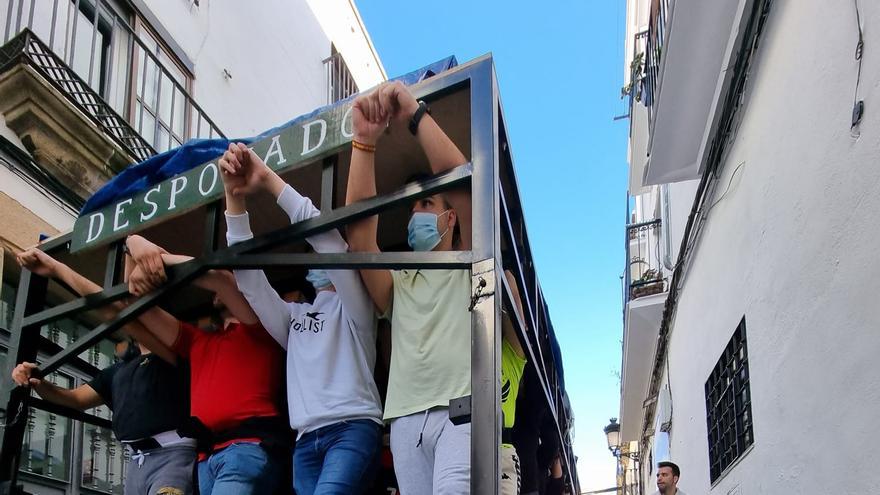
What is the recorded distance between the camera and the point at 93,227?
11.5 ft

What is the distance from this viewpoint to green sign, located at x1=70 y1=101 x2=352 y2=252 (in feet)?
9.71

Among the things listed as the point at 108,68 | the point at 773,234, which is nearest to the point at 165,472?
the point at 773,234

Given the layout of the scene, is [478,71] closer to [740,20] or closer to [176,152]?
[176,152]

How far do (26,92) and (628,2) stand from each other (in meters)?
11.1

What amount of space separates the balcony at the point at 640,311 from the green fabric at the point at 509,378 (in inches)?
267

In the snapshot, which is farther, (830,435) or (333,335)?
(830,435)

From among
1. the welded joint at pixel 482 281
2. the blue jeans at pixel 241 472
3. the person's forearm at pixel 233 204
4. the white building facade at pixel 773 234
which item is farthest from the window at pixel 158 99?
the welded joint at pixel 482 281

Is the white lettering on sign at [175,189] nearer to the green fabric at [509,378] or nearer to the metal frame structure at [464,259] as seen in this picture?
the metal frame structure at [464,259]

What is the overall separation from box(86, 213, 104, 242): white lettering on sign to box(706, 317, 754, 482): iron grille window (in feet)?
13.0

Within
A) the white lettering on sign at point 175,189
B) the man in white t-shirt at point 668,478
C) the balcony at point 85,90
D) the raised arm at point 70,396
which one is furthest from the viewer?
the man in white t-shirt at point 668,478

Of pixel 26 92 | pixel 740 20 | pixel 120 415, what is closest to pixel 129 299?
pixel 120 415

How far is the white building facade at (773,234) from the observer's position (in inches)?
131

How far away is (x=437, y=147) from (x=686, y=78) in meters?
4.17

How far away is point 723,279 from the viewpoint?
6.00m
